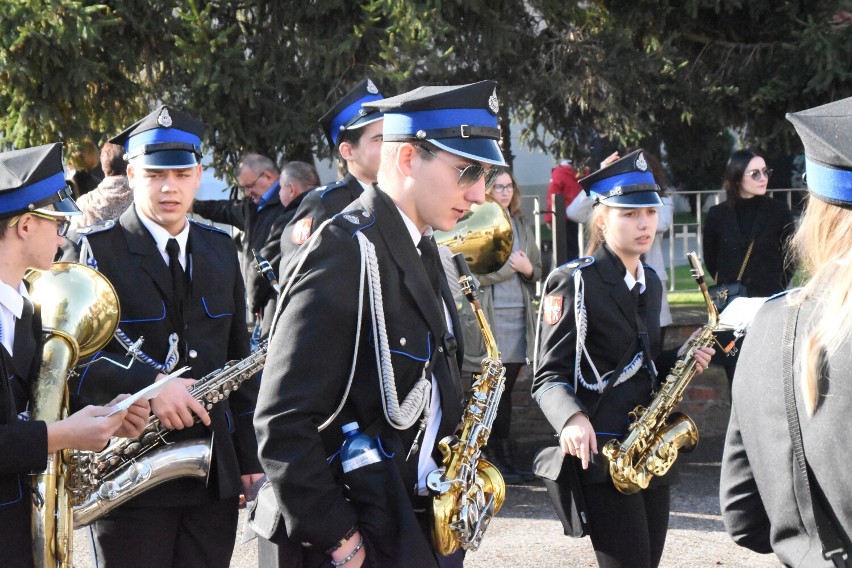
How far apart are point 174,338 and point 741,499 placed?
84.5 inches

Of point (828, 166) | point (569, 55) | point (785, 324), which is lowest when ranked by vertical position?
point (785, 324)

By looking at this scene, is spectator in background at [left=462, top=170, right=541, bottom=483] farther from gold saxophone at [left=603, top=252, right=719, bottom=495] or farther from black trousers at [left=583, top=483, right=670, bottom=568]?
black trousers at [left=583, top=483, right=670, bottom=568]

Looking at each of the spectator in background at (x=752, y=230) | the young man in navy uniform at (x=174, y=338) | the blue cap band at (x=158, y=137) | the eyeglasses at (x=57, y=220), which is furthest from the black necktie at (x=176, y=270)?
the spectator in background at (x=752, y=230)

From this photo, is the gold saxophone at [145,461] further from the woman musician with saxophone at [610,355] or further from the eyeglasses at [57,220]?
the woman musician with saxophone at [610,355]

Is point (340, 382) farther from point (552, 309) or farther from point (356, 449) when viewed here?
point (552, 309)

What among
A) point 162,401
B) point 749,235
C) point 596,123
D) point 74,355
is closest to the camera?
point 74,355

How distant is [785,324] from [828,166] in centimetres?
30

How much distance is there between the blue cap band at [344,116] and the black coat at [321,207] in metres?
0.26

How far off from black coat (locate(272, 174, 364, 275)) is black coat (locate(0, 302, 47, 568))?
1.64 meters

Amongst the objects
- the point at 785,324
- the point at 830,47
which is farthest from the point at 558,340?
the point at 830,47

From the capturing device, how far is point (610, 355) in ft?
14.0

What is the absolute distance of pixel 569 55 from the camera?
834cm

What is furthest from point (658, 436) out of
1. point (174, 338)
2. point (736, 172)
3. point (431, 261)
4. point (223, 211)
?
point (223, 211)

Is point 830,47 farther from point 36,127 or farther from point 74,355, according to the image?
point 74,355
